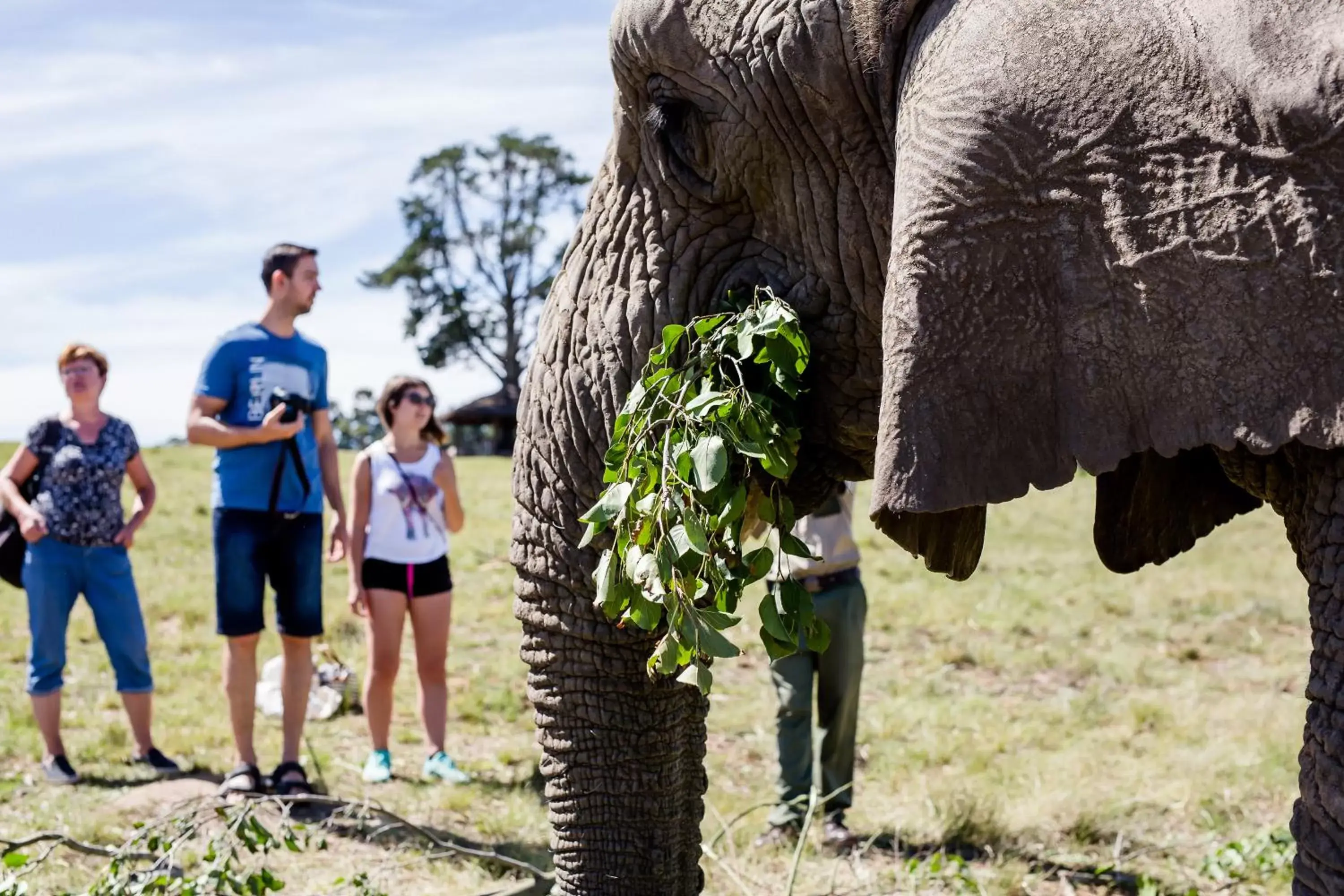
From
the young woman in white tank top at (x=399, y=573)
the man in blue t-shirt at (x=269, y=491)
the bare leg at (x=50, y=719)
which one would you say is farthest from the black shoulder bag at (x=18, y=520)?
the young woman in white tank top at (x=399, y=573)

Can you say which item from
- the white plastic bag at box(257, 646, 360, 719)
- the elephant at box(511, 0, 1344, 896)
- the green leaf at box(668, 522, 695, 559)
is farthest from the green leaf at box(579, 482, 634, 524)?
the white plastic bag at box(257, 646, 360, 719)

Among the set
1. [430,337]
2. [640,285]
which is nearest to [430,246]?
[430,337]

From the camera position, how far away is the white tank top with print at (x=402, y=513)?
7.02 m

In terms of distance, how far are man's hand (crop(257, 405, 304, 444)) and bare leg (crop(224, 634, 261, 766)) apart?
0.87m

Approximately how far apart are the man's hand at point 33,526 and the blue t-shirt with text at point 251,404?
3.50 ft

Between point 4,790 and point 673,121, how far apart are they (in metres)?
5.34

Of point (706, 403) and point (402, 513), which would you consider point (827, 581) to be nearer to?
point (402, 513)

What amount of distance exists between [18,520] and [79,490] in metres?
0.31

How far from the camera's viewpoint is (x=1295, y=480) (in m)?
2.02

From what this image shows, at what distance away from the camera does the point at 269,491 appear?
6.52 meters

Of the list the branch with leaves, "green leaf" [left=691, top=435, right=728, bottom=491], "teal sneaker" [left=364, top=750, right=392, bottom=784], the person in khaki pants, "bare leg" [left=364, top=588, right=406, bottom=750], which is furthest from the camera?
"bare leg" [left=364, top=588, right=406, bottom=750]

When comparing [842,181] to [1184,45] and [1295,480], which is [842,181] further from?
[1295,480]

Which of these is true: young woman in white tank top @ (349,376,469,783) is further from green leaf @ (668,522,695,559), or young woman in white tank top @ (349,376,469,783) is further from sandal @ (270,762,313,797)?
green leaf @ (668,522,695,559)

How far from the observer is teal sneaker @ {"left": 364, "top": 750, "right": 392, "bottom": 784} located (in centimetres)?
681
